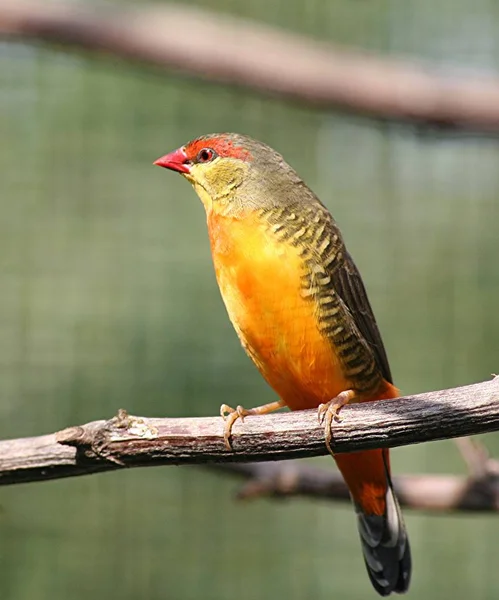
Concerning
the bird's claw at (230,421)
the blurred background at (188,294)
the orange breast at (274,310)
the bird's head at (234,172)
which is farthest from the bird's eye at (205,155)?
the blurred background at (188,294)

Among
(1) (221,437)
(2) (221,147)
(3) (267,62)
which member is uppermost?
(3) (267,62)

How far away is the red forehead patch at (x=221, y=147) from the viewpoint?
2943mm

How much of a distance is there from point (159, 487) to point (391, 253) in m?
1.63

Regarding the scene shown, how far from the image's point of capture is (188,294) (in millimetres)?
4465

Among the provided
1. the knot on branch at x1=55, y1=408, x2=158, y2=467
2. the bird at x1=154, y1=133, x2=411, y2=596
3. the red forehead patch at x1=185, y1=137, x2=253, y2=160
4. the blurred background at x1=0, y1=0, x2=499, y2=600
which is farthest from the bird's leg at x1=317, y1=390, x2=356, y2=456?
the blurred background at x1=0, y1=0, x2=499, y2=600

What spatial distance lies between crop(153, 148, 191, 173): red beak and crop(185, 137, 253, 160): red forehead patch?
0.02m

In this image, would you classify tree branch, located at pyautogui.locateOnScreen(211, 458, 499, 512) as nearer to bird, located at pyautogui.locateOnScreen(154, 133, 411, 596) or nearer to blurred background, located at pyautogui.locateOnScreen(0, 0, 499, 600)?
bird, located at pyautogui.locateOnScreen(154, 133, 411, 596)

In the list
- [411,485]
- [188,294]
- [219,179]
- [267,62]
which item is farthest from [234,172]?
[188,294]

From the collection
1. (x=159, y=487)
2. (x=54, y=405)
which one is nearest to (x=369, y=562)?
(x=159, y=487)

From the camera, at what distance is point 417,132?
151 inches

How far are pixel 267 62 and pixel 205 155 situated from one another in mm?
911

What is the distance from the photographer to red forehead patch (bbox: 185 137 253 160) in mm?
2943

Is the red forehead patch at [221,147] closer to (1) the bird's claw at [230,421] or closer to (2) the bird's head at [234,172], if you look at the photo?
(2) the bird's head at [234,172]

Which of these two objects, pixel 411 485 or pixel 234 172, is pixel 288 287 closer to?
pixel 234 172
